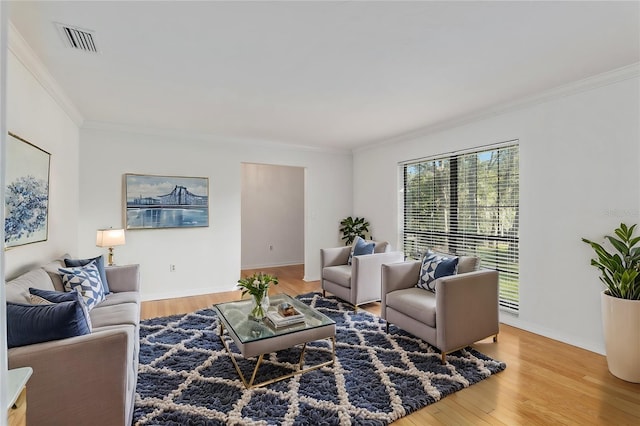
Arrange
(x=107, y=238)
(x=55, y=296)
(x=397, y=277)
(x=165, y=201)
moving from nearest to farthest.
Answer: (x=55, y=296), (x=397, y=277), (x=107, y=238), (x=165, y=201)

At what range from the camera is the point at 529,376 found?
2.42 metres

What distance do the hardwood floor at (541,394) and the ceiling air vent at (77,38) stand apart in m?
3.20

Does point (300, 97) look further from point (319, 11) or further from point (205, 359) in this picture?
point (205, 359)

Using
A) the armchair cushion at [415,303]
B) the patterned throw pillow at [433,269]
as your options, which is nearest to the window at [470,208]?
the patterned throw pillow at [433,269]

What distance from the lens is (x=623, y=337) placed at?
2.34 meters

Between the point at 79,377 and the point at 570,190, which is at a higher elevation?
the point at 570,190

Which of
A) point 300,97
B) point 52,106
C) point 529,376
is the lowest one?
point 529,376

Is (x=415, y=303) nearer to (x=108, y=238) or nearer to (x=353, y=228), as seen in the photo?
(x=353, y=228)

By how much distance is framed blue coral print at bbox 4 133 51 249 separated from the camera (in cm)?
215

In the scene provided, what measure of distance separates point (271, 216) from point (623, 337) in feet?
19.4

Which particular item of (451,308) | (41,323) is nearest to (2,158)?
(41,323)

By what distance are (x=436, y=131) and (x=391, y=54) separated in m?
2.31

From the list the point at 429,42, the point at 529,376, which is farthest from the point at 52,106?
the point at 529,376

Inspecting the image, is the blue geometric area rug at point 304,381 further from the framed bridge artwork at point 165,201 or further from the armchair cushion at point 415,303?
the framed bridge artwork at point 165,201
